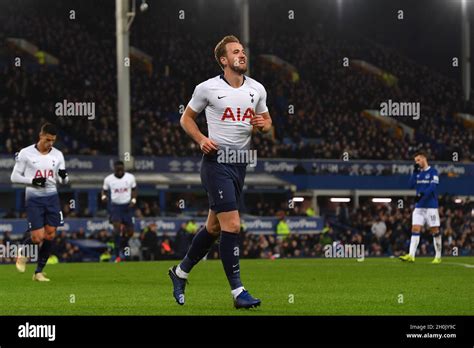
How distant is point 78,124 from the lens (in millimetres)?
39469

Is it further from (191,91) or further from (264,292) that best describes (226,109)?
(191,91)

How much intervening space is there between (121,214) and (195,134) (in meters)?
14.8

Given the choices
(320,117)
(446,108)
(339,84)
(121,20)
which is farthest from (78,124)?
(446,108)

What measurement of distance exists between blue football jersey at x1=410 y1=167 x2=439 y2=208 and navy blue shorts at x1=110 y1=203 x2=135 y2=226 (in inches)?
277

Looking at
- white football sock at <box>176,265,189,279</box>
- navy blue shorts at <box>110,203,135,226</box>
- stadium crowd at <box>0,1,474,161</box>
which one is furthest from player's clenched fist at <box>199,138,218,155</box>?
stadium crowd at <box>0,1,474,161</box>

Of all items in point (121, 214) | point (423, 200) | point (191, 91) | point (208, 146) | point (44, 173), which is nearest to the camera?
point (208, 146)

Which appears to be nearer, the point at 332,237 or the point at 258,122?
the point at 258,122

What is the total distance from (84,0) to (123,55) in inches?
778

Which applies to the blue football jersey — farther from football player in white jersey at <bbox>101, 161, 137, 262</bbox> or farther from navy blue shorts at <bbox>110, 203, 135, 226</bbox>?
navy blue shorts at <bbox>110, 203, 135, 226</bbox>

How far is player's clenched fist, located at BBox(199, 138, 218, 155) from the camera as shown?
1006 centimetres

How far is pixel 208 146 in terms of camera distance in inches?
396

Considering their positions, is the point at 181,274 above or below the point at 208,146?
below

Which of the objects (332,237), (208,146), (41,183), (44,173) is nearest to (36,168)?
(44,173)
